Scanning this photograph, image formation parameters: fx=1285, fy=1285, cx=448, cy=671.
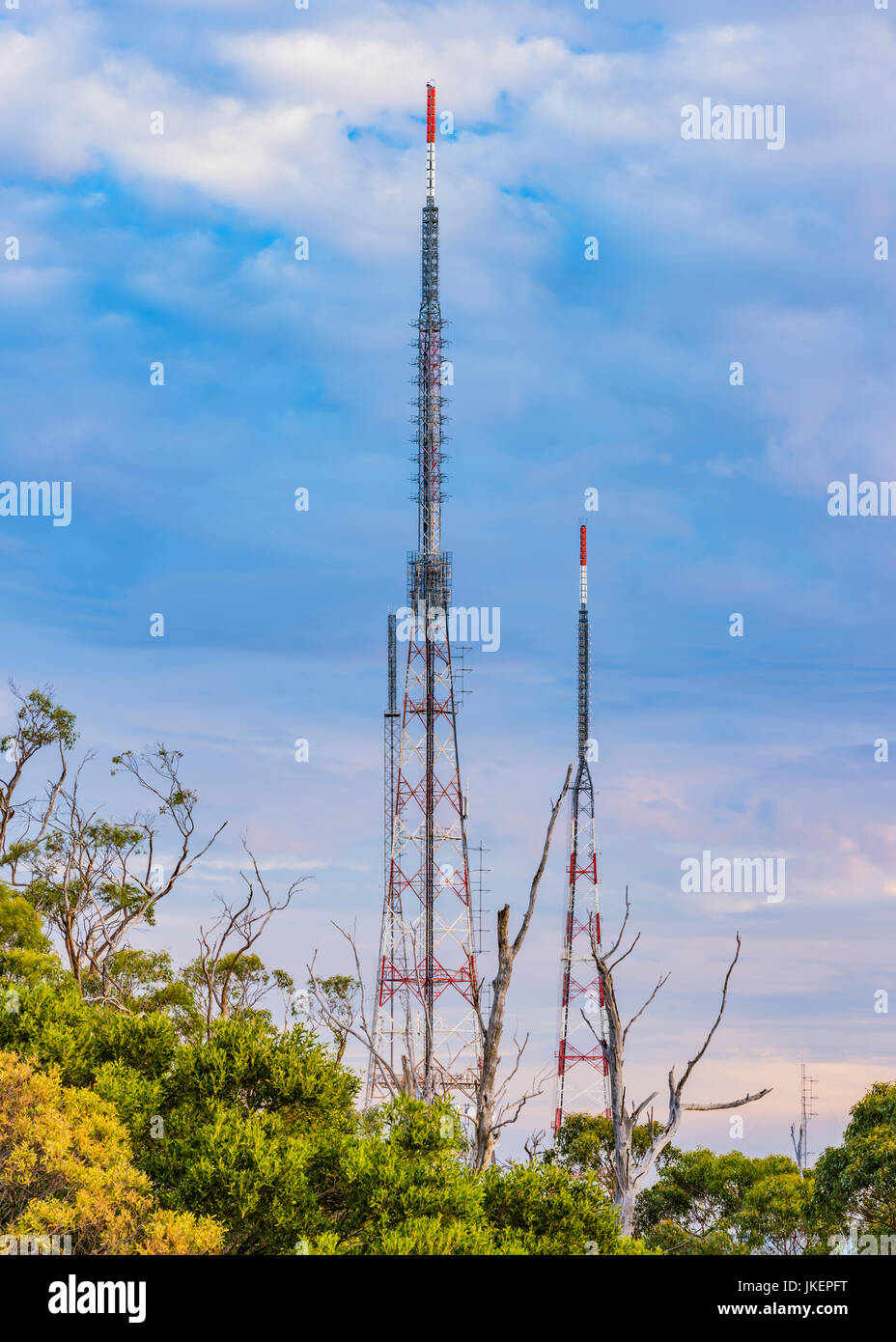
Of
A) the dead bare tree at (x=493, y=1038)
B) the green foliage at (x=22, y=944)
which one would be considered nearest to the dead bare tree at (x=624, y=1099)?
the dead bare tree at (x=493, y=1038)

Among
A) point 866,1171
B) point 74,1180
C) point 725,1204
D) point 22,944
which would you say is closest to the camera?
point 74,1180

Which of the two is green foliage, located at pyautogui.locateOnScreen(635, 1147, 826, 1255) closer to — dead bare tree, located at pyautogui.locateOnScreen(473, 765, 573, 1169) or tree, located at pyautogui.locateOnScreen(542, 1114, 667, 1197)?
tree, located at pyautogui.locateOnScreen(542, 1114, 667, 1197)

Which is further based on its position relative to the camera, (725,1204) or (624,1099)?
(725,1204)

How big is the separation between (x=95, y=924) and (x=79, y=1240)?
2198cm

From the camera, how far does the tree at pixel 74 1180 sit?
43.9 feet

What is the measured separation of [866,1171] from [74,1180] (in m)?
16.4

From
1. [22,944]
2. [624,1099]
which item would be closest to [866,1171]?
[624,1099]

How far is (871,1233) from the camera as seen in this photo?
79.7 ft

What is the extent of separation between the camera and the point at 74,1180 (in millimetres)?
14164

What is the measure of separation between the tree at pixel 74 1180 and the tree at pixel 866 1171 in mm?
14777

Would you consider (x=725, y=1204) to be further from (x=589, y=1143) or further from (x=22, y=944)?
(x=22, y=944)

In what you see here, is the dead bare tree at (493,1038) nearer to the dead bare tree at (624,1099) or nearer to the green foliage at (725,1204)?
the dead bare tree at (624,1099)

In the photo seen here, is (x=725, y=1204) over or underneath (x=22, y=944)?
underneath
